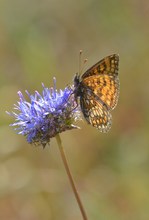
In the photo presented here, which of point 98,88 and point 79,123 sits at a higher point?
point 79,123

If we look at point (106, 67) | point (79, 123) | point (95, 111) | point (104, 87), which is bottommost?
point (95, 111)

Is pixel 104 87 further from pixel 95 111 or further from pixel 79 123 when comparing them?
pixel 79 123

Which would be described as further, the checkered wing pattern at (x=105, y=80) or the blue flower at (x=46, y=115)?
the checkered wing pattern at (x=105, y=80)

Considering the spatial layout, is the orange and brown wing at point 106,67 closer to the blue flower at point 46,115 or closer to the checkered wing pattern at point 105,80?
A: the checkered wing pattern at point 105,80

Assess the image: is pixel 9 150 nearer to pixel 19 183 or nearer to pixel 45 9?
pixel 19 183

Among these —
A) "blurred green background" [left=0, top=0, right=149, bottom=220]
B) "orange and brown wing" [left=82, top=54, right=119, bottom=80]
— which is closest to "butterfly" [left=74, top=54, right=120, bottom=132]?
"orange and brown wing" [left=82, top=54, right=119, bottom=80]

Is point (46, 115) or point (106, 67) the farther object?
point (106, 67)

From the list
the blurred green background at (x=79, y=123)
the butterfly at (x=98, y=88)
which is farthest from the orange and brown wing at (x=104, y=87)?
the blurred green background at (x=79, y=123)

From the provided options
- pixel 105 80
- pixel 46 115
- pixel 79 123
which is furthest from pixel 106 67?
pixel 79 123
